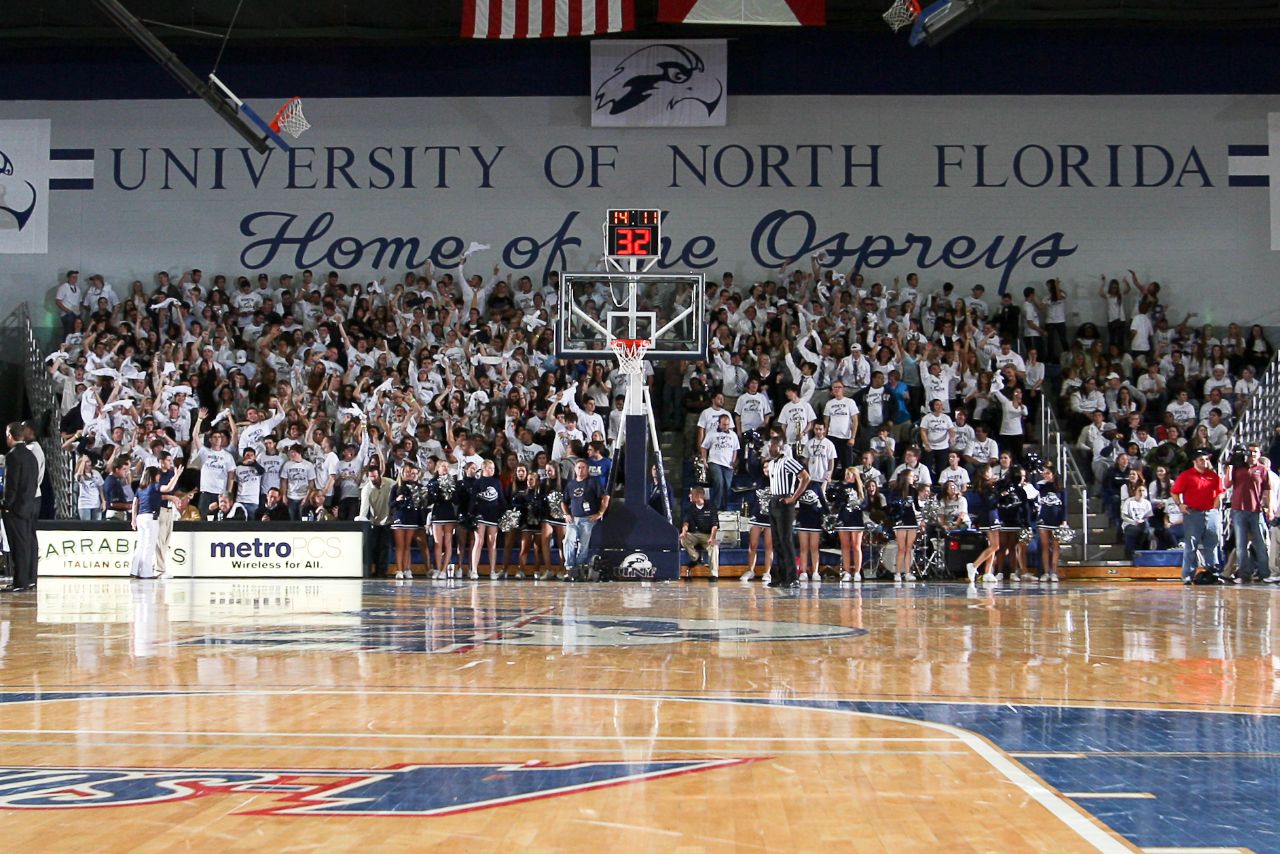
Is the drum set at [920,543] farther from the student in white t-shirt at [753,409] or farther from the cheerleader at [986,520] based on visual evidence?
the student in white t-shirt at [753,409]

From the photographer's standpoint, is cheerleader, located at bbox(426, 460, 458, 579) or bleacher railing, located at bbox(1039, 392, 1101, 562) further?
bleacher railing, located at bbox(1039, 392, 1101, 562)

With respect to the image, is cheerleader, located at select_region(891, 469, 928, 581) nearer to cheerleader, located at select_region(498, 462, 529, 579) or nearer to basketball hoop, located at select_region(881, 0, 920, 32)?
cheerleader, located at select_region(498, 462, 529, 579)

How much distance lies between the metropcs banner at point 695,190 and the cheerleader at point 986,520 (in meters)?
8.41

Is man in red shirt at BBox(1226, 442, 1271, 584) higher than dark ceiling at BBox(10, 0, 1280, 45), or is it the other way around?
dark ceiling at BBox(10, 0, 1280, 45)

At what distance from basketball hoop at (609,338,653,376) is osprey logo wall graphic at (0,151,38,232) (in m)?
16.3

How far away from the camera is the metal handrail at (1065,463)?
2100cm

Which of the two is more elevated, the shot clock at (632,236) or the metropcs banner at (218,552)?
the shot clock at (632,236)

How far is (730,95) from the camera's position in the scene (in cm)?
2872

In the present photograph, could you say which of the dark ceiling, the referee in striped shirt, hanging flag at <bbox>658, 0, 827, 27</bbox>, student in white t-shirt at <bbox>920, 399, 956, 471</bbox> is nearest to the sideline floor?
the referee in striped shirt

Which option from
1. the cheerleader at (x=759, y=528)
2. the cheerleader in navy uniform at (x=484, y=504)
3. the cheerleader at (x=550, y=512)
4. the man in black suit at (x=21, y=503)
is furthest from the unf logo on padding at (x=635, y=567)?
the man in black suit at (x=21, y=503)

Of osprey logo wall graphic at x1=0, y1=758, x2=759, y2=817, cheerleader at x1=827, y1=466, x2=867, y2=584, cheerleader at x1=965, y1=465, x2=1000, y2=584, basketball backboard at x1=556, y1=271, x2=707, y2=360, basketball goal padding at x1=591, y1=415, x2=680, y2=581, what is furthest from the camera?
basketball backboard at x1=556, y1=271, x2=707, y2=360

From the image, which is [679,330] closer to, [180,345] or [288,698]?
[180,345]

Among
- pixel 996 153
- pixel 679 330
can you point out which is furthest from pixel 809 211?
pixel 679 330

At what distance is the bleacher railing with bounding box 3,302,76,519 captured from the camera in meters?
22.6
